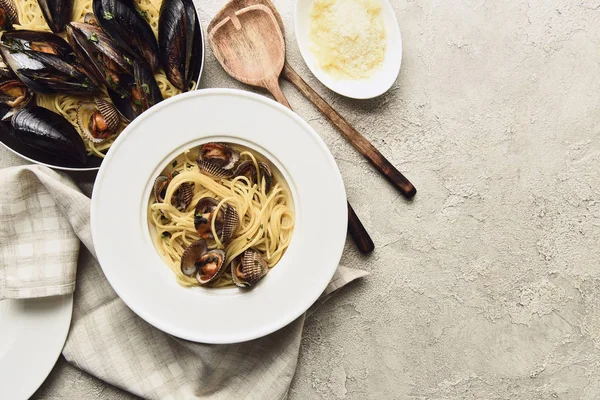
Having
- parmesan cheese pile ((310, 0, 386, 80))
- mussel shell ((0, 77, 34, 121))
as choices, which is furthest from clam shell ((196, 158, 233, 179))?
mussel shell ((0, 77, 34, 121))

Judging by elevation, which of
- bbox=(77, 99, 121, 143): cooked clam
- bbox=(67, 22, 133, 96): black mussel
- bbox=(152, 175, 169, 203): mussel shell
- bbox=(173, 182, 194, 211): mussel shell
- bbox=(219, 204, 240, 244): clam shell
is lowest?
bbox=(219, 204, 240, 244): clam shell

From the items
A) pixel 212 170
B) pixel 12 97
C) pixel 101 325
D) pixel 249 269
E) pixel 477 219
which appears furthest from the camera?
pixel 477 219

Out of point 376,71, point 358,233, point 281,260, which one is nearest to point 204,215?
point 281,260

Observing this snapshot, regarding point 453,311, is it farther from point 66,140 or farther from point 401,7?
point 66,140

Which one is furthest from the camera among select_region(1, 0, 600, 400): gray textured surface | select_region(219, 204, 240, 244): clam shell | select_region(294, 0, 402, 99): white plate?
select_region(1, 0, 600, 400): gray textured surface

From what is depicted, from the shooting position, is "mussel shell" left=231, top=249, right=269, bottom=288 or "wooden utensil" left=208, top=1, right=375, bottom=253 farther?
"wooden utensil" left=208, top=1, right=375, bottom=253

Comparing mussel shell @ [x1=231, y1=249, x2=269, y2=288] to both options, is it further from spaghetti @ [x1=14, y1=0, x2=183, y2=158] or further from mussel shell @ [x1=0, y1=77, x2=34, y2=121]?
mussel shell @ [x1=0, y1=77, x2=34, y2=121]

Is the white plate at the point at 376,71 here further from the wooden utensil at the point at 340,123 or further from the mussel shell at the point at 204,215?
the mussel shell at the point at 204,215

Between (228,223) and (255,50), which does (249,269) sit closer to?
(228,223)
